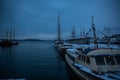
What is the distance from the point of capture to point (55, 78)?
13.9 meters

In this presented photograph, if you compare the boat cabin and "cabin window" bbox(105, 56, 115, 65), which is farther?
"cabin window" bbox(105, 56, 115, 65)

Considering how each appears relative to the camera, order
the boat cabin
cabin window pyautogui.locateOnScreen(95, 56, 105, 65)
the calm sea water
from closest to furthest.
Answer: the boat cabin → cabin window pyautogui.locateOnScreen(95, 56, 105, 65) → the calm sea water

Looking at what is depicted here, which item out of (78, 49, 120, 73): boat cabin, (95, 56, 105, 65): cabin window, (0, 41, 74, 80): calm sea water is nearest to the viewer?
(78, 49, 120, 73): boat cabin

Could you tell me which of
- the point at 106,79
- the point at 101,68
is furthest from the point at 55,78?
the point at 106,79

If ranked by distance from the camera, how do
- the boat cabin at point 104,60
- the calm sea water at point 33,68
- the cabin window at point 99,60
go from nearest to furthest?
the boat cabin at point 104,60 → the cabin window at point 99,60 → the calm sea water at point 33,68

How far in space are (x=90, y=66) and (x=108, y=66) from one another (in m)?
1.34

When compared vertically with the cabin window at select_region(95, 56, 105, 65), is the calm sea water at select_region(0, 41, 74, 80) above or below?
below

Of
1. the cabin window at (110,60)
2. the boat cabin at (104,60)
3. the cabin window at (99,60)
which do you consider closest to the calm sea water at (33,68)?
→ the boat cabin at (104,60)

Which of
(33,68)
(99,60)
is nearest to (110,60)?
(99,60)

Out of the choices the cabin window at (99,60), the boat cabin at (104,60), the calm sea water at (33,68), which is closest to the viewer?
the boat cabin at (104,60)

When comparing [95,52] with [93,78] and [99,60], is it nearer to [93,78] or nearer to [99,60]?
[99,60]

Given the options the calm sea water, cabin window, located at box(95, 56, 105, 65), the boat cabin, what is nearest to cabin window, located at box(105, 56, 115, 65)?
the boat cabin

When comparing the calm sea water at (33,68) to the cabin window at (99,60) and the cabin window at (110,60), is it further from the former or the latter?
the cabin window at (110,60)

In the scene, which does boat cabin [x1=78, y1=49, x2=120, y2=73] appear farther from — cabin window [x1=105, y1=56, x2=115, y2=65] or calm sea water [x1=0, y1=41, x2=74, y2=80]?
calm sea water [x1=0, y1=41, x2=74, y2=80]
